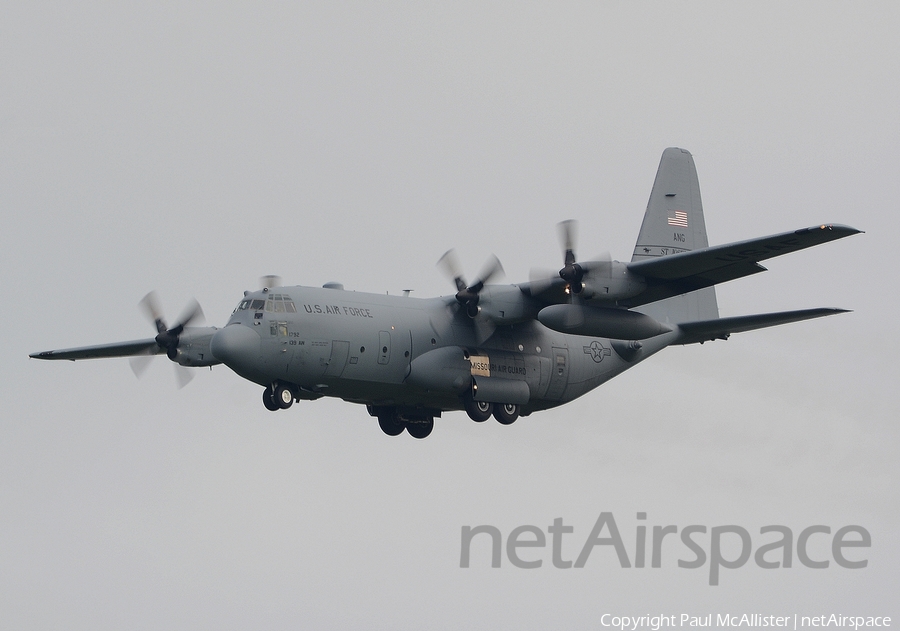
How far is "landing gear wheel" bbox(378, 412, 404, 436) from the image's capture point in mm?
28641

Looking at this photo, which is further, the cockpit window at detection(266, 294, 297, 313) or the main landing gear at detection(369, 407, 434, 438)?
the main landing gear at detection(369, 407, 434, 438)

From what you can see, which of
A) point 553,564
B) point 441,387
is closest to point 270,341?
point 441,387

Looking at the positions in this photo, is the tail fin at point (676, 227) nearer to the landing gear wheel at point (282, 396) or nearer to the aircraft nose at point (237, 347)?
the landing gear wheel at point (282, 396)

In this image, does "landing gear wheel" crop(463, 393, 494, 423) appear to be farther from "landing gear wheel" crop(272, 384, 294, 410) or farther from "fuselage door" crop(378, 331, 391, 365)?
"landing gear wheel" crop(272, 384, 294, 410)

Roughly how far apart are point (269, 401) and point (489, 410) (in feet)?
15.1

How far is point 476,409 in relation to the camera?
27.1m

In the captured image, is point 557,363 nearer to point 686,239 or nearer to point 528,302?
point 528,302

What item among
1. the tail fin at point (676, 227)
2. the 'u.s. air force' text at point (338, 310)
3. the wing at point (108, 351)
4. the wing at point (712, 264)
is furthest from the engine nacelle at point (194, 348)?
the tail fin at point (676, 227)

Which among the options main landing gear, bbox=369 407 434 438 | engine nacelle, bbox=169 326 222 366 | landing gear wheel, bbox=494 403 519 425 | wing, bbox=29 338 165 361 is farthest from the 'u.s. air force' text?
wing, bbox=29 338 165 361

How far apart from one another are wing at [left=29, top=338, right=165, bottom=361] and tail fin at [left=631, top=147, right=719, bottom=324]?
11087mm

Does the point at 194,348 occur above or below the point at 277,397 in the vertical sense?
above

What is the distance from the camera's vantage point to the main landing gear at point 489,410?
88.6 ft

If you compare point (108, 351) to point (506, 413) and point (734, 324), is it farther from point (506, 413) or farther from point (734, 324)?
point (734, 324)

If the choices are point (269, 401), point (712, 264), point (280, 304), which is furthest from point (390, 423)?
point (712, 264)
